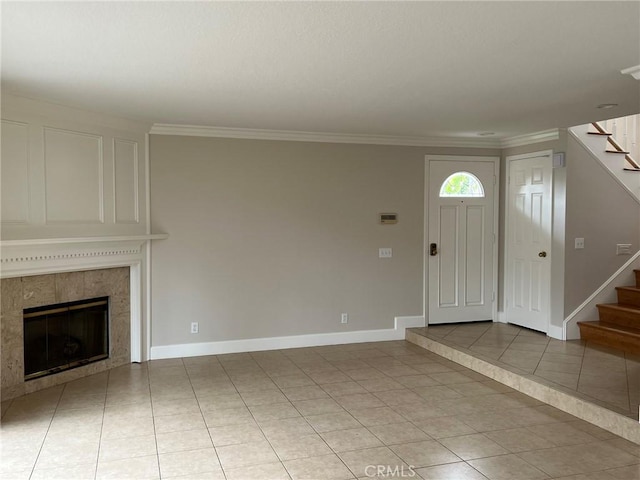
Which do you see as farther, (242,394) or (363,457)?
(242,394)

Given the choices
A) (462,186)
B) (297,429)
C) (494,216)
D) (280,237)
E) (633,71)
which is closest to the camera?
(633,71)

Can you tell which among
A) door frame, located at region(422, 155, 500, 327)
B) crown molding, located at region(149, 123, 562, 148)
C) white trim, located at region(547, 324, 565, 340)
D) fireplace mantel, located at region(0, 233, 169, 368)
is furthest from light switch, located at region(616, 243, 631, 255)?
fireplace mantel, located at region(0, 233, 169, 368)

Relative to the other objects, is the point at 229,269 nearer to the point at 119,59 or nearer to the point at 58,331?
the point at 58,331

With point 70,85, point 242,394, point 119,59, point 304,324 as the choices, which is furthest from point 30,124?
point 304,324

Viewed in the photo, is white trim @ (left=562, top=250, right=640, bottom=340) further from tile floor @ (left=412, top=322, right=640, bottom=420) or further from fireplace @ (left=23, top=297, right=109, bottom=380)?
fireplace @ (left=23, top=297, right=109, bottom=380)

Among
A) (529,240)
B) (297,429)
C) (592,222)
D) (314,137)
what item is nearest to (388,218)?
(314,137)

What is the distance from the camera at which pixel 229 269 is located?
18.8 ft

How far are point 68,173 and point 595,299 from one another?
5639 millimetres

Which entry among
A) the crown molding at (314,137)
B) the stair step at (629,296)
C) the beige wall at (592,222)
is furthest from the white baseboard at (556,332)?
the crown molding at (314,137)

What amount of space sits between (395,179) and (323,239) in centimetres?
118

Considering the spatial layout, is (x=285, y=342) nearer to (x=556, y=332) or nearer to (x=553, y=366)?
(x=553, y=366)

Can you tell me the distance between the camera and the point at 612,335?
542 cm

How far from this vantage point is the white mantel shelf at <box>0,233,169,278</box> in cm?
408

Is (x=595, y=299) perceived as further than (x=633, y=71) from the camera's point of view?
Yes
